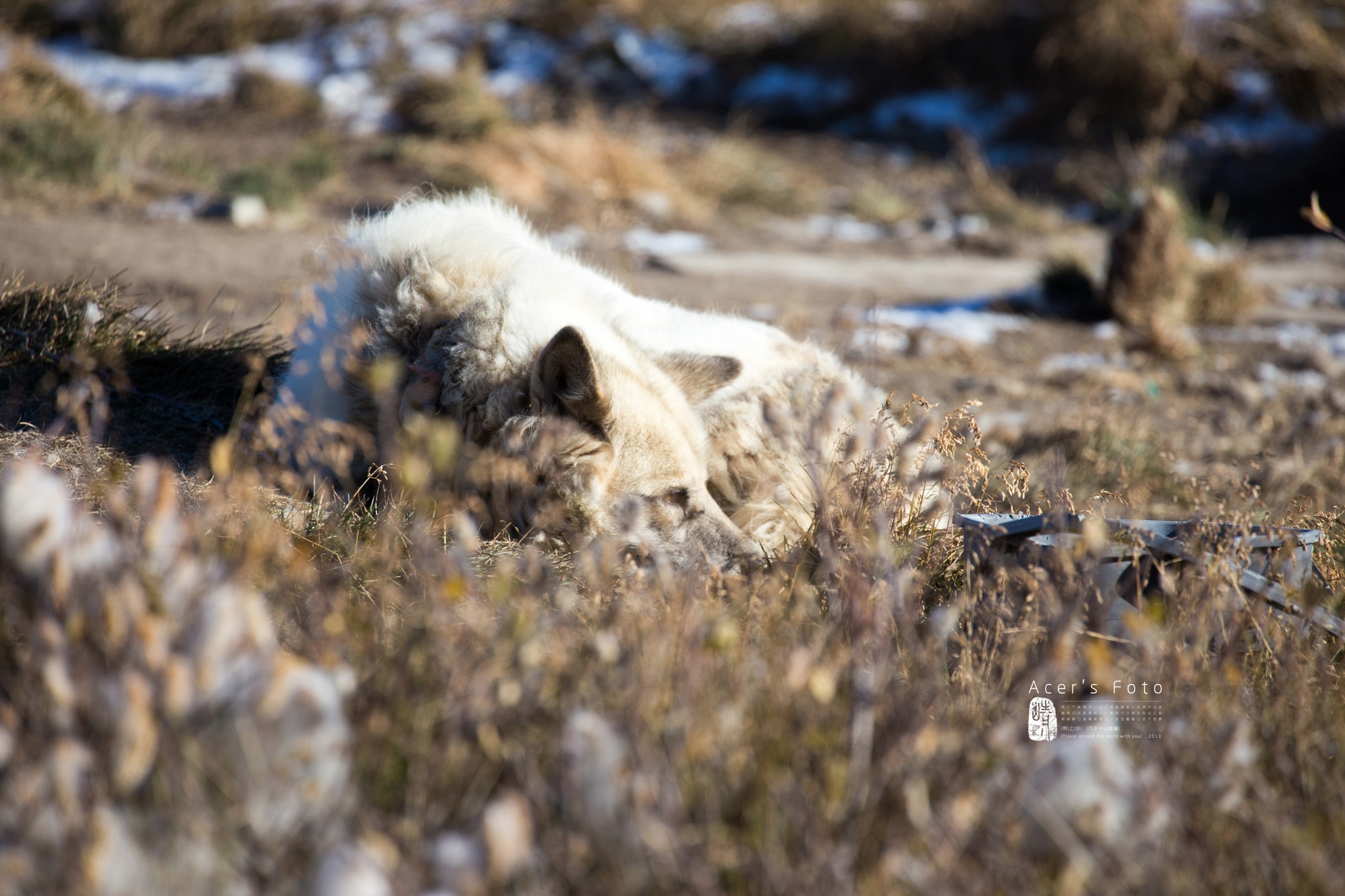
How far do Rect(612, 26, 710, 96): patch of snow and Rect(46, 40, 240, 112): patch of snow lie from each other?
253 inches

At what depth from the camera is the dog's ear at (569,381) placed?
103 inches

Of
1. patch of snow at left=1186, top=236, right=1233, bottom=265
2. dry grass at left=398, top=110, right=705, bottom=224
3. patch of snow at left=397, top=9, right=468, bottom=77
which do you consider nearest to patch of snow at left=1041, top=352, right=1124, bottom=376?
patch of snow at left=1186, top=236, right=1233, bottom=265

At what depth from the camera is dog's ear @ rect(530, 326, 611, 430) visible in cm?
262

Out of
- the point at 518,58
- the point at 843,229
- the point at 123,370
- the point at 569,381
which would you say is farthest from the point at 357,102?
the point at 569,381

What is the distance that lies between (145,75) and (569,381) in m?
14.9

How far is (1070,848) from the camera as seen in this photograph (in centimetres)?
134

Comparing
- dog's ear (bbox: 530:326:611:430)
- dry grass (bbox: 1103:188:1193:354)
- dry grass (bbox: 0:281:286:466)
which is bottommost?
dry grass (bbox: 1103:188:1193:354)

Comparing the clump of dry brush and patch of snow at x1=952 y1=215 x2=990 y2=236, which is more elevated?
the clump of dry brush

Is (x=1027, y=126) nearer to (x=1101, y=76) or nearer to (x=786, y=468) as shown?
(x=1101, y=76)

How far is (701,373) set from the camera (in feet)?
10.7

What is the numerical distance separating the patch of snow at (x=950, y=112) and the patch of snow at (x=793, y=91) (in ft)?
2.73

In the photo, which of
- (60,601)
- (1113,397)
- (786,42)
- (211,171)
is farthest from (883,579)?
(786,42)

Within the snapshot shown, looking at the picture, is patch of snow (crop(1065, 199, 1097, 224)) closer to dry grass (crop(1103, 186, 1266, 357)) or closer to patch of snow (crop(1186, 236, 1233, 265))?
patch of snow (crop(1186, 236, 1233, 265))

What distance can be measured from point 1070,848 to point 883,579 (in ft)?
2.66
